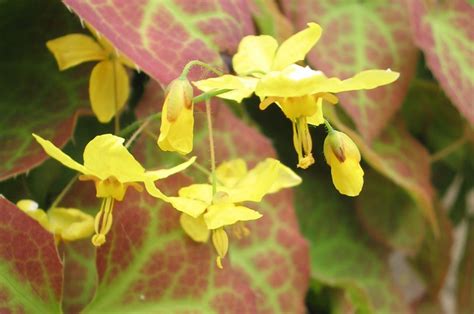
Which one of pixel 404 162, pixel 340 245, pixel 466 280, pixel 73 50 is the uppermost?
pixel 73 50

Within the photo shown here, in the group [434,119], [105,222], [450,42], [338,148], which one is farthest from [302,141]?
[434,119]

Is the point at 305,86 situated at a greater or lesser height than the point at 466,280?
greater

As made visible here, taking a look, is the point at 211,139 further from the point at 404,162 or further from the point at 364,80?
the point at 404,162

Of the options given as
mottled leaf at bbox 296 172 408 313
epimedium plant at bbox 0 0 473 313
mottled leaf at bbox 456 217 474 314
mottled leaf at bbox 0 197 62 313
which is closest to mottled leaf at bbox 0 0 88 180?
epimedium plant at bbox 0 0 473 313

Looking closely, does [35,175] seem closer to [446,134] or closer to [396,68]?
[396,68]

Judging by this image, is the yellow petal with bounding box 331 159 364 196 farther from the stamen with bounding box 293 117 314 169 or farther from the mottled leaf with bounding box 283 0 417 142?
the mottled leaf with bounding box 283 0 417 142
